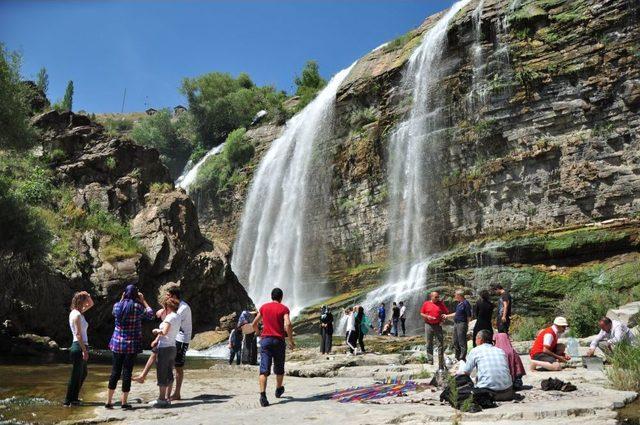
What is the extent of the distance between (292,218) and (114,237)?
14.9 meters

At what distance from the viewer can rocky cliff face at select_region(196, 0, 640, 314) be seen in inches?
940

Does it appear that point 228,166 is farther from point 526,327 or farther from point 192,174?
point 526,327

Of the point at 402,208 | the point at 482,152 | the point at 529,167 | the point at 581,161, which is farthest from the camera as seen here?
the point at 402,208

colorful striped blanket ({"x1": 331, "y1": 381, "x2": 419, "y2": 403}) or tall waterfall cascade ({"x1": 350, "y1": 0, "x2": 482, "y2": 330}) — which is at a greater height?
tall waterfall cascade ({"x1": 350, "y1": 0, "x2": 482, "y2": 330})

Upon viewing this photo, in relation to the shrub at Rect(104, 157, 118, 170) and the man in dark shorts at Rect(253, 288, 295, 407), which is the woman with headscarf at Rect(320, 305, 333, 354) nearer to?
the man in dark shorts at Rect(253, 288, 295, 407)

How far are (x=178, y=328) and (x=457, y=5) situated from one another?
32.2m

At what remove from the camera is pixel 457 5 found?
1364 inches

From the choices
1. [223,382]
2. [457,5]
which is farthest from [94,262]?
[457,5]

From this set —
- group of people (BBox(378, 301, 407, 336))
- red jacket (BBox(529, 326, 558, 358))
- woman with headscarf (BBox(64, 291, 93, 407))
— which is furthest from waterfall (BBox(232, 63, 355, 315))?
woman with headscarf (BBox(64, 291, 93, 407))

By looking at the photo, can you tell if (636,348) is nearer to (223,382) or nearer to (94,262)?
(223,382)

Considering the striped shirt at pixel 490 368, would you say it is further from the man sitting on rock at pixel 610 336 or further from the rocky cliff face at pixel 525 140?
the rocky cliff face at pixel 525 140

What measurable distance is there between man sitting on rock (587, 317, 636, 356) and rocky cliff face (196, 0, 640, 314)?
11.5 m

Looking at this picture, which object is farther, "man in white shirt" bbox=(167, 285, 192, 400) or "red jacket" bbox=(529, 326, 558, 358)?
"red jacket" bbox=(529, 326, 558, 358)

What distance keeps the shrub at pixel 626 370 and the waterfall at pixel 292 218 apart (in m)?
24.9
